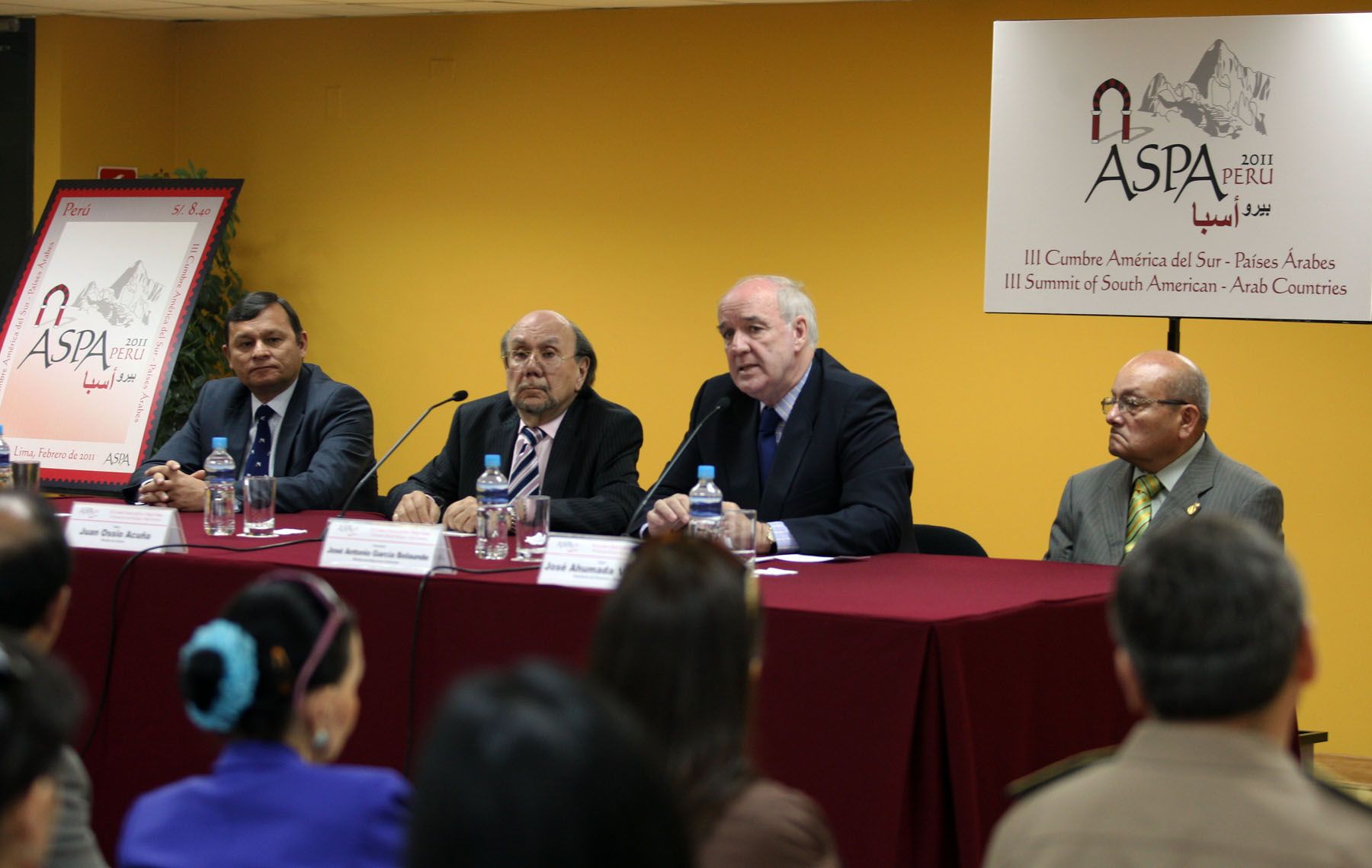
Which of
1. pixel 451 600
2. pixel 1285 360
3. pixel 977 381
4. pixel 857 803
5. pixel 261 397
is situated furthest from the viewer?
pixel 977 381

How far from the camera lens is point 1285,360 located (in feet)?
16.3

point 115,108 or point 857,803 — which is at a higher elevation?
point 115,108

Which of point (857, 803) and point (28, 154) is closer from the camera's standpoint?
point (857, 803)

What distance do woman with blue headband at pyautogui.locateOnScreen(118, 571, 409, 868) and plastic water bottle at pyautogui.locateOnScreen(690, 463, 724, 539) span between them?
4.82 ft

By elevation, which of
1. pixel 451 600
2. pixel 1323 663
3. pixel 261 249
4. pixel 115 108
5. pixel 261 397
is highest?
pixel 115 108

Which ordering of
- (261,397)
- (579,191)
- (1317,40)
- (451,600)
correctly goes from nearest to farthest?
(451,600), (1317,40), (261,397), (579,191)

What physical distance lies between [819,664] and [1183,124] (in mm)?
1773

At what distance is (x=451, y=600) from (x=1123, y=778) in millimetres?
1741

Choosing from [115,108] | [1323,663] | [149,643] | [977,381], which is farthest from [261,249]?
[1323,663]

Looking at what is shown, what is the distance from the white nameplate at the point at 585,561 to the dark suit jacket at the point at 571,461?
3.35ft

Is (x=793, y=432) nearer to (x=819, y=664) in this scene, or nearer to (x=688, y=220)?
(x=819, y=664)

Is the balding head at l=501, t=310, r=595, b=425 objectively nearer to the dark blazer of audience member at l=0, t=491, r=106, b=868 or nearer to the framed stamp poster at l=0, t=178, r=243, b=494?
the framed stamp poster at l=0, t=178, r=243, b=494

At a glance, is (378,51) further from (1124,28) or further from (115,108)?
(1124,28)

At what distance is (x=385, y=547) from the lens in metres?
2.90
